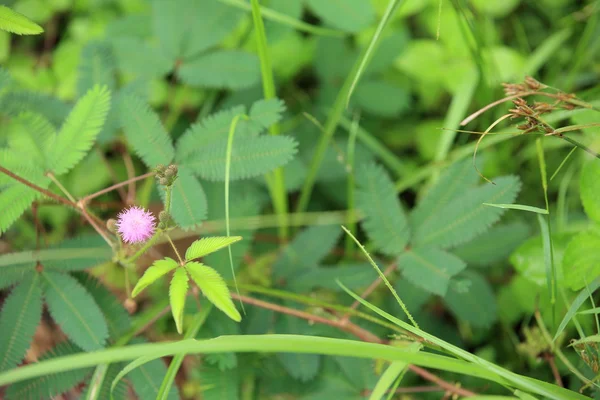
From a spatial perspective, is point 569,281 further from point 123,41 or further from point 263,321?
point 123,41

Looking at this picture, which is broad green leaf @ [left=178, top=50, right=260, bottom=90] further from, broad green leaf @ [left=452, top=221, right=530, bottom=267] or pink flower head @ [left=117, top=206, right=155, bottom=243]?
broad green leaf @ [left=452, top=221, right=530, bottom=267]

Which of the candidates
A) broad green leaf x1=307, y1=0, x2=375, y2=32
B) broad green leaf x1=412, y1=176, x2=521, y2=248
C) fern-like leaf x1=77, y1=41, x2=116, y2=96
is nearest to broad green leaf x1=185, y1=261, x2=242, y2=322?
broad green leaf x1=412, y1=176, x2=521, y2=248

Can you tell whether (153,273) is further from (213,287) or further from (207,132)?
(207,132)

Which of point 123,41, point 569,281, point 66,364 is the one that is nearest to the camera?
point 66,364

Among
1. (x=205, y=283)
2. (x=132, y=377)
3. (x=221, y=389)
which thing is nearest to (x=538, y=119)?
(x=205, y=283)

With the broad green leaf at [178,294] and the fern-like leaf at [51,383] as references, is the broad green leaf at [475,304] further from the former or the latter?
the fern-like leaf at [51,383]
